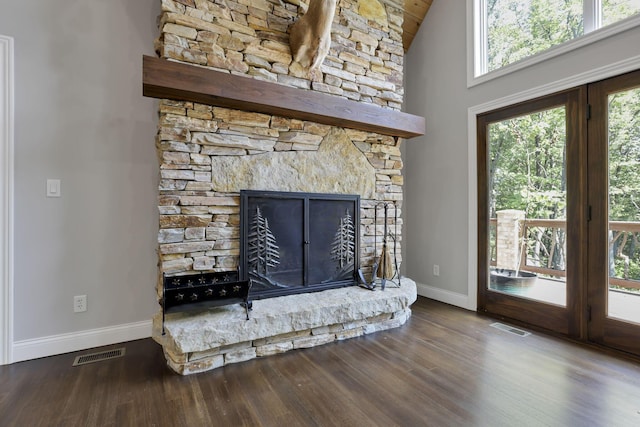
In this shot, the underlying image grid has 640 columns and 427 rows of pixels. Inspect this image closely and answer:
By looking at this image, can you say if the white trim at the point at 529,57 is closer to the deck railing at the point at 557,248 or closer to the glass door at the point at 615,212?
the glass door at the point at 615,212

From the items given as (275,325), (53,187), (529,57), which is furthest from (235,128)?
(529,57)

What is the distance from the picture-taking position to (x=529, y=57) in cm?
276

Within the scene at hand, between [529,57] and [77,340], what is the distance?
4281 mm

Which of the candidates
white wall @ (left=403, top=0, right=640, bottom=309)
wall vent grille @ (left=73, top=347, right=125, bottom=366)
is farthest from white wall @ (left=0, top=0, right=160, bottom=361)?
white wall @ (left=403, top=0, right=640, bottom=309)

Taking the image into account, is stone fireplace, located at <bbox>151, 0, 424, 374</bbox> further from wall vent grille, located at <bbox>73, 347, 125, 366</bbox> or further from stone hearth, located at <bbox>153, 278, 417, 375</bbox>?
wall vent grille, located at <bbox>73, 347, 125, 366</bbox>

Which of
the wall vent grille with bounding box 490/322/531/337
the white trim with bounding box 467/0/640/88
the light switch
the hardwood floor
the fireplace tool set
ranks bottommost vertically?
the wall vent grille with bounding box 490/322/531/337

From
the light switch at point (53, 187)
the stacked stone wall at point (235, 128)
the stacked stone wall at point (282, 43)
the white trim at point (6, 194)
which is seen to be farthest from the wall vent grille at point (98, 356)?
the stacked stone wall at point (282, 43)

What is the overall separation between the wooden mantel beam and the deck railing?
1433mm

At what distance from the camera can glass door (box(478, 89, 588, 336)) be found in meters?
2.54

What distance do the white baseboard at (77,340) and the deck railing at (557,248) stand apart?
325 centimetres

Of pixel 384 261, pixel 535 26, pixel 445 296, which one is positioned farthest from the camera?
pixel 445 296

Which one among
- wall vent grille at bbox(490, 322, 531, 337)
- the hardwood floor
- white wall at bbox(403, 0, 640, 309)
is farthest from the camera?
white wall at bbox(403, 0, 640, 309)

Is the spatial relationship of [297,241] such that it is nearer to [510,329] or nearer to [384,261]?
[384,261]

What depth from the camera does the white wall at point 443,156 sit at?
3.26m
